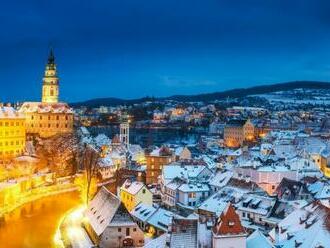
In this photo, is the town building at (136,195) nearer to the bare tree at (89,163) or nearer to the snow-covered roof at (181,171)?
the snow-covered roof at (181,171)

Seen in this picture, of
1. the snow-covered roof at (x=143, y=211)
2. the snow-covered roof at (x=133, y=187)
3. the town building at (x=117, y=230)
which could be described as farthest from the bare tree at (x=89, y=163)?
the town building at (x=117, y=230)

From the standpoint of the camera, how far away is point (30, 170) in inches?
2034

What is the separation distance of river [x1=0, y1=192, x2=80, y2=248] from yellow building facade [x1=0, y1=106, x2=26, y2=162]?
450 inches

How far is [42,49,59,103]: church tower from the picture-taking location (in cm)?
7688

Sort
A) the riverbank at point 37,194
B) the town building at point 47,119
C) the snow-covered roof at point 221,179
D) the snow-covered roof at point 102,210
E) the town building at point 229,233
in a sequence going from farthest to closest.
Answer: the town building at point 47,119 → the riverbank at point 37,194 → the snow-covered roof at point 221,179 → the snow-covered roof at point 102,210 → the town building at point 229,233

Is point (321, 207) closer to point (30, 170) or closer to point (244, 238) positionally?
point (244, 238)

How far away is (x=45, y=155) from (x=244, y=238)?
3672 centimetres

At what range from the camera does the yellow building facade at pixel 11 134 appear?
56.2 meters

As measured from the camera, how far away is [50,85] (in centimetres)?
7731

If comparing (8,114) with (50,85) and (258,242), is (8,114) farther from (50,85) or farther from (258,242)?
(258,242)

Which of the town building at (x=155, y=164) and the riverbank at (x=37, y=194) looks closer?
the riverbank at (x=37, y=194)

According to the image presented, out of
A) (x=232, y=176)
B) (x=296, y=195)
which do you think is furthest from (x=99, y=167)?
(x=296, y=195)

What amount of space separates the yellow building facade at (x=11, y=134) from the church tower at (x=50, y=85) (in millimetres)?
16426

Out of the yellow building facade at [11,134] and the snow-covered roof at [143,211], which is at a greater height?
the yellow building facade at [11,134]
